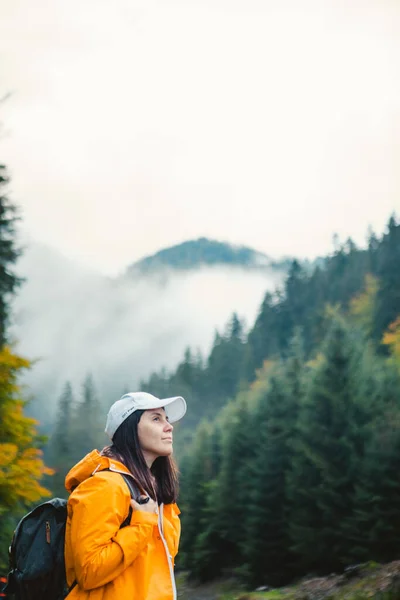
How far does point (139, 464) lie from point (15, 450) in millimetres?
8442

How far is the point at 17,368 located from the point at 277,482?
22777mm

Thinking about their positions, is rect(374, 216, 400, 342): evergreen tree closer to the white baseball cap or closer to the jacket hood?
the white baseball cap

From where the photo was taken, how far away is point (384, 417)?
28.5m

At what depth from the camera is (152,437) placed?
3291 mm

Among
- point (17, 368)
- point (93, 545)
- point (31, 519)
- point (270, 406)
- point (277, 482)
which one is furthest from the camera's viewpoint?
point (270, 406)

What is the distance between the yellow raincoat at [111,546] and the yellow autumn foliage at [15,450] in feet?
27.5

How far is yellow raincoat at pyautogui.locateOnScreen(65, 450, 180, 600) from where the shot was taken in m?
2.80

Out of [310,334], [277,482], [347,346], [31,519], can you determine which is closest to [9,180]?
[31,519]

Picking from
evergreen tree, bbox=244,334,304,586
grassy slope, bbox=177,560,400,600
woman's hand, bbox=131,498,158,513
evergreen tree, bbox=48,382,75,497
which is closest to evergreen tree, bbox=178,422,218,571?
evergreen tree, bbox=244,334,304,586

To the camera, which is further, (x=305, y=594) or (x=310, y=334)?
(x=310, y=334)

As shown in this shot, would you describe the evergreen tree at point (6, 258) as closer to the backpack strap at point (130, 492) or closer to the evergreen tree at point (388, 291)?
the backpack strap at point (130, 492)

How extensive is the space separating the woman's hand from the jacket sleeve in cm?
7

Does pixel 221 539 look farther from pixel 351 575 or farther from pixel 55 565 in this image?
pixel 55 565

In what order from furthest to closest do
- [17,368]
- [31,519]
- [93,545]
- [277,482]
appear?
[277,482] → [17,368] → [31,519] → [93,545]
